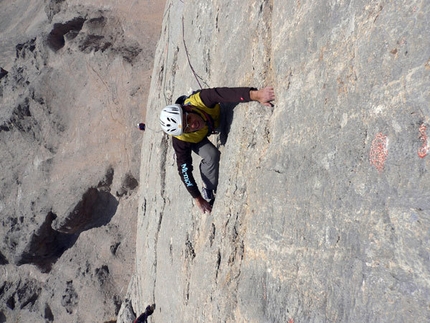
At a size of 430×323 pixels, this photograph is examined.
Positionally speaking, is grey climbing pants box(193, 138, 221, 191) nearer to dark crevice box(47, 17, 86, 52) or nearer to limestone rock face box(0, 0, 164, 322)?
limestone rock face box(0, 0, 164, 322)

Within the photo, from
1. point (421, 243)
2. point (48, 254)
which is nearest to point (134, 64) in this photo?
point (48, 254)

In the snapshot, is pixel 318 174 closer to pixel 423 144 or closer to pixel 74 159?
pixel 423 144

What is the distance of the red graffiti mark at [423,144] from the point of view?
8.02 ft

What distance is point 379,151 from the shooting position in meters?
2.80

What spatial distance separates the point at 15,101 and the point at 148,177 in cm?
844

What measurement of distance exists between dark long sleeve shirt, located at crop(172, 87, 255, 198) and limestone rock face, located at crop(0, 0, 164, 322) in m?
6.06

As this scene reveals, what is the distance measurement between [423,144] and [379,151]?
0.36 m

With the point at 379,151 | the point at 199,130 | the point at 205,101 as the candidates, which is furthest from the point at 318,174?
the point at 199,130

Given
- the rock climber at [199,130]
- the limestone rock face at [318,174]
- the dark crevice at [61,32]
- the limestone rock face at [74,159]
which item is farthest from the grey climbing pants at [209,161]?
the dark crevice at [61,32]

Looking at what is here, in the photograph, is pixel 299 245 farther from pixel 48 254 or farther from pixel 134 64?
pixel 48 254

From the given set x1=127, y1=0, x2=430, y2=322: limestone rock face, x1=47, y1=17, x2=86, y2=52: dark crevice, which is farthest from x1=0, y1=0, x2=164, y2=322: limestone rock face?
x1=127, y1=0, x2=430, y2=322: limestone rock face

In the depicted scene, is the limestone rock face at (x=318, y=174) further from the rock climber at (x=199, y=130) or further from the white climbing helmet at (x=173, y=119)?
the white climbing helmet at (x=173, y=119)

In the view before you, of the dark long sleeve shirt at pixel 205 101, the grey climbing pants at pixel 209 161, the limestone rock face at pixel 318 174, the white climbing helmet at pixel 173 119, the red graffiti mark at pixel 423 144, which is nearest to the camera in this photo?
the red graffiti mark at pixel 423 144

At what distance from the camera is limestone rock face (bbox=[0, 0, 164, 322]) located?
38.9 feet
